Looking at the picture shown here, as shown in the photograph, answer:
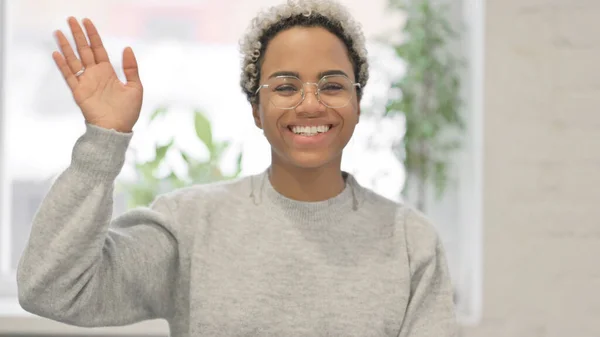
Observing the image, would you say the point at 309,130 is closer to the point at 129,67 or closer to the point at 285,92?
the point at 285,92

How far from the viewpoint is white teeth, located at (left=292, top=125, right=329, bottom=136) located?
3.57 ft

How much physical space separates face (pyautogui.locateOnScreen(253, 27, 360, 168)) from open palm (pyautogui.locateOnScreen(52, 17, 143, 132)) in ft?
0.73

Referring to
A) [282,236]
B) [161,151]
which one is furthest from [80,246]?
[161,151]

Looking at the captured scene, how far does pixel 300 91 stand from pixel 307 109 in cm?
4

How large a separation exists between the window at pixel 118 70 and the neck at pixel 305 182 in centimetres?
115

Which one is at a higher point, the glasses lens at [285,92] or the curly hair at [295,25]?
the curly hair at [295,25]

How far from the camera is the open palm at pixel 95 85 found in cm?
98

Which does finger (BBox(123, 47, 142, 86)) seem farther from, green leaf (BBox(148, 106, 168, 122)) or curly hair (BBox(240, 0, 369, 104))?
green leaf (BBox(148, 106, 168, 122))

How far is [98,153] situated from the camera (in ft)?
3.13

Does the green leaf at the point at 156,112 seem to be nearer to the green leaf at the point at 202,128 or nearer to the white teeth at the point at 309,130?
the green leaf at the point at 202,128

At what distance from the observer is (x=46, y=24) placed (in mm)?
2357

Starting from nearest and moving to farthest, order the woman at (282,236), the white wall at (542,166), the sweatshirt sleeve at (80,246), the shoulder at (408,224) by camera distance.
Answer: the sweatshirt sleeve at (80,246), the woman at (282,236), the shoulder at (408,224), the white wall at (542,166)

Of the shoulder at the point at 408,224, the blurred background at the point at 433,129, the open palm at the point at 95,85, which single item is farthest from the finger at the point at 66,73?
the blurred background at the point at 433,129

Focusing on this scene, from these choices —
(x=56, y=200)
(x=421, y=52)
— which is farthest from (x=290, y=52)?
(x=421, y=52)
